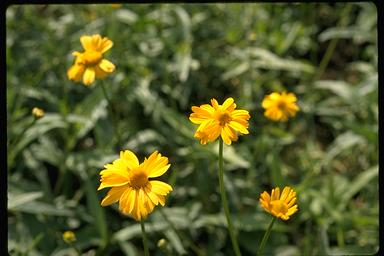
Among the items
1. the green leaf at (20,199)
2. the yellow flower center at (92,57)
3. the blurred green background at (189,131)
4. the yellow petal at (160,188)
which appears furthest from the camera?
the blurred green background at (189,131)

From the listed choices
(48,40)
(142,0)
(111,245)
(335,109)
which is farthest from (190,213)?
(48,40)

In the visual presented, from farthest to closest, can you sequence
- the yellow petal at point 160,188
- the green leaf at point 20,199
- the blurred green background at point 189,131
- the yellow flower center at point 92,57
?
the blurred green background at point 189,131 < the green leaf at point 20,199 < the yellow flower center at point 92,57 < the yellow petal at point 160,188

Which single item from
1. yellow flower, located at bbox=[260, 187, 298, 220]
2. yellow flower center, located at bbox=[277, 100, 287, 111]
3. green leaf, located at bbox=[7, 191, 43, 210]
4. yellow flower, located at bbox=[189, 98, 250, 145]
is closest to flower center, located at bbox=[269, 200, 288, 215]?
yellow flower, located at bbox=[260, 187, 298, 220]

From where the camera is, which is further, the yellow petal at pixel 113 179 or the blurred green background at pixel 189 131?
the blurred green background at pixel 189 131

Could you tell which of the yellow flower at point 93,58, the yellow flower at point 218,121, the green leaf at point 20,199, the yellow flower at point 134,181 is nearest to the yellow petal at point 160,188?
the yellow flower at point 134,181

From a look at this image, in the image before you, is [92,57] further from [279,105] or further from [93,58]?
[279,105]

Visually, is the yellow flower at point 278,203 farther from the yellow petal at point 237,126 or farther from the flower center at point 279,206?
the yellow petal at point 237,126
